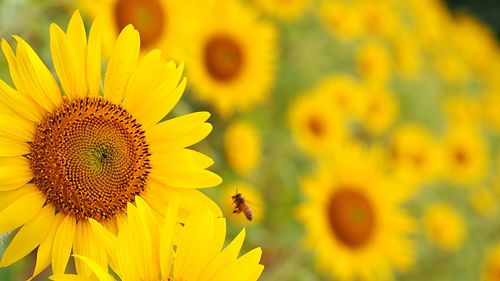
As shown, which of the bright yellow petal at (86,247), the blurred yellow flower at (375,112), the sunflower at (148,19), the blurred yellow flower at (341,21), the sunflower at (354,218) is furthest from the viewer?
the blurred yellow flower at (341,21)

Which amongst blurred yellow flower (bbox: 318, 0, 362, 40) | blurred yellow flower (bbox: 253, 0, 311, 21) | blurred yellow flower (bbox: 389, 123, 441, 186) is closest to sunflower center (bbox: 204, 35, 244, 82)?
blurred yellow flower (bbox: 253, 0, 311, 21)

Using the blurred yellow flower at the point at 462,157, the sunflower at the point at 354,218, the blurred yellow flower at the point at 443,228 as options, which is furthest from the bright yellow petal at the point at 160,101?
the blurred yellow flower at the point at 462,157

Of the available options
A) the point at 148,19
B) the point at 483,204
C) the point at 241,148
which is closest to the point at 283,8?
the point at 241,148

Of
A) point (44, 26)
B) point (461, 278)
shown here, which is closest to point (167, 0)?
point (44, 26)

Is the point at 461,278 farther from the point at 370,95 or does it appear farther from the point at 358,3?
the point at 358,3

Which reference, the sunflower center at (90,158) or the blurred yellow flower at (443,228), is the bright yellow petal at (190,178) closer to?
the sunflower center at (90,158)

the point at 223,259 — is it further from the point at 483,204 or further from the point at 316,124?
the point at 483,204
